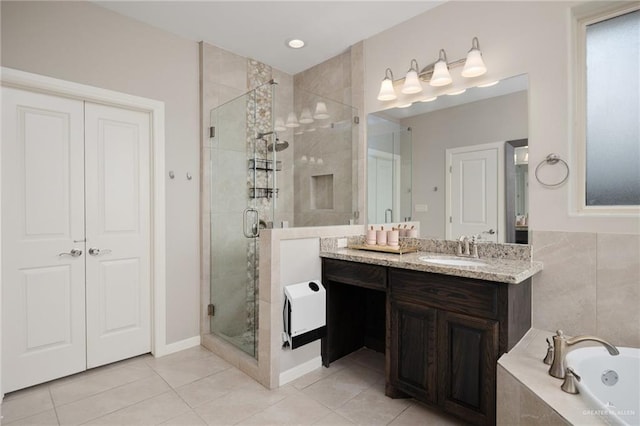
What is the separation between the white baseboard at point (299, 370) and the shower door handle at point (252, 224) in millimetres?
1020

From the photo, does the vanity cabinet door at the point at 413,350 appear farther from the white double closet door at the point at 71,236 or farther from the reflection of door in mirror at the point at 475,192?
the white double closet door at the point at 71,236

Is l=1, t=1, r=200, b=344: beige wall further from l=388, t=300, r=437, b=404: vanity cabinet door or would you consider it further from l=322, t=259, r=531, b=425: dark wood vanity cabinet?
l=388, t=300, r=437, b=404: vanity cabinet door

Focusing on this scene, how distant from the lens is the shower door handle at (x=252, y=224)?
8.63ft

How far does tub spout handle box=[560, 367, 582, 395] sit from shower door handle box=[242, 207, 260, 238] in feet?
6.56

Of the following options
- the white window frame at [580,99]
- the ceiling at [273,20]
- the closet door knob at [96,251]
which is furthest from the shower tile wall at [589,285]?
the closet door knob at [96,251]

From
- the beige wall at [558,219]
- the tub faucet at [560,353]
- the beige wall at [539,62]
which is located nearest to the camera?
the tub faucet at [560,353]

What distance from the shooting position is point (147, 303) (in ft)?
9.23

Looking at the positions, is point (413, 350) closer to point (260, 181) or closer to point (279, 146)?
point (260, 181)

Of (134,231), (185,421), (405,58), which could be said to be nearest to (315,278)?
(185,421)

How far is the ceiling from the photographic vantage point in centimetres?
248

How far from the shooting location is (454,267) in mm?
1758

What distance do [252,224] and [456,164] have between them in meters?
1.63

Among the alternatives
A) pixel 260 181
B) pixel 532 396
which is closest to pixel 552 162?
pixel 532 396

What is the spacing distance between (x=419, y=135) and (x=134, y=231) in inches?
96.5
